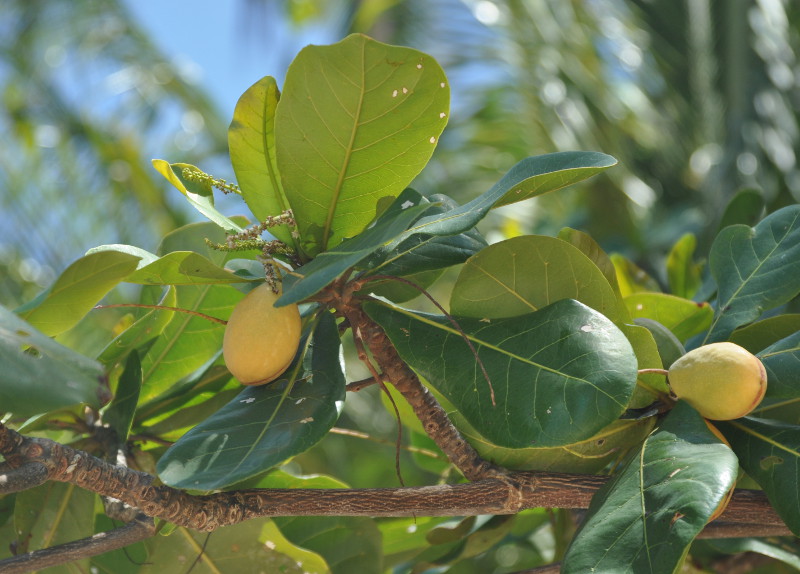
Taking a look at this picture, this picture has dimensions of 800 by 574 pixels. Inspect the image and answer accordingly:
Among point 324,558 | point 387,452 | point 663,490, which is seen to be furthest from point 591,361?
point 387,452

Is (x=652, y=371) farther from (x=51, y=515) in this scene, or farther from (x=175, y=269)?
(x=51, y=515)

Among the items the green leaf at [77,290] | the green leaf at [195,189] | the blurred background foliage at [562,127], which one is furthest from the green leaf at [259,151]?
the blurred background foliage at [562,127]

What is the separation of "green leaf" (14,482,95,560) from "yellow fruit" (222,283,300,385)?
26 centimetres

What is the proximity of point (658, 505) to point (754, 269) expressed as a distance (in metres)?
0.31

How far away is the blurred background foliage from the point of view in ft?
9.45

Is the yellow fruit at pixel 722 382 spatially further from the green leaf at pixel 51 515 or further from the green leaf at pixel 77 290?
the green leaf at pixel 51 515

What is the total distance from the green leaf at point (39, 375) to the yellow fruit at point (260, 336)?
0.41ft

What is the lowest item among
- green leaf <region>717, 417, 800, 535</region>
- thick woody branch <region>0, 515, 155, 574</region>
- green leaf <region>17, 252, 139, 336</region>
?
green leaf <region>717, 417, 800, 535</region>

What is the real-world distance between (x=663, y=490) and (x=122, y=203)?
4236 millimetres

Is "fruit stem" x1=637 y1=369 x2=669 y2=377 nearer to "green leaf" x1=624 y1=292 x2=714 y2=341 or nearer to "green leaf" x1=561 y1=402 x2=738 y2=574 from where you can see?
"green leaf" x1=561 y1=402 x2=738 y2=574

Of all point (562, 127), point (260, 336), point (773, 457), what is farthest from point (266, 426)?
point (562, 127)

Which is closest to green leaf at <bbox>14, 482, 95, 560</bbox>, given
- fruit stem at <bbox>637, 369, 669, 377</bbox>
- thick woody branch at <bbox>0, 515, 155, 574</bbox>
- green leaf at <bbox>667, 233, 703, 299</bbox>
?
thick woody branch at <bbox>0, 515, 155, 574</bbox>

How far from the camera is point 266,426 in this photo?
0.56 metres

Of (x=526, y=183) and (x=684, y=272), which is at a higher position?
(x=526, y=183)
